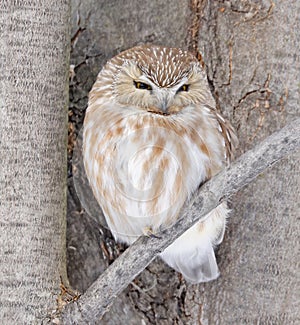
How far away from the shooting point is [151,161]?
5.91ft

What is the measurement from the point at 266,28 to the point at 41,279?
2.78 ft

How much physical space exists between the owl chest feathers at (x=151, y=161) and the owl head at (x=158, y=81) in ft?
0.12

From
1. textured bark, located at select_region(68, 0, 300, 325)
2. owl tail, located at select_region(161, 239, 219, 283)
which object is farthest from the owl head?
owl tail, located at select_region(161, 239, 219, 283)

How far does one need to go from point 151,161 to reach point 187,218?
212 millimetres

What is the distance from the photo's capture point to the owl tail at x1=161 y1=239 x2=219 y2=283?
2.02 meters

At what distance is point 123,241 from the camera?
2.08 meters

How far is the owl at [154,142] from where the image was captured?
5.93 feet

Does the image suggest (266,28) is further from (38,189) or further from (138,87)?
(38,189)

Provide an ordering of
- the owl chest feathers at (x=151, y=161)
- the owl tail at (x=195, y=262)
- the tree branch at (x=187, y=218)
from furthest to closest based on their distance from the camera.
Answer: the owl tail at (x=195, y=262) → the owl chest feathers at (x=151, y=161) → the tree branch at (x=187, y=218)

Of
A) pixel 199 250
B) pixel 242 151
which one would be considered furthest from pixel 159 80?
pixel 199 250

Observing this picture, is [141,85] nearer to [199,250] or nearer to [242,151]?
[242,151]

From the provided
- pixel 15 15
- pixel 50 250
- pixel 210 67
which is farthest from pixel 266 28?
pixel 50 250

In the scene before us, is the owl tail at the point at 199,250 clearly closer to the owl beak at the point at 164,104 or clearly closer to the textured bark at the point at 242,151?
the textured bark at the point at 242,151

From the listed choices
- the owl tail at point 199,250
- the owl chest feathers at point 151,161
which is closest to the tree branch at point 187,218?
the owl chest feathers at point 151,161
